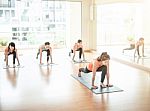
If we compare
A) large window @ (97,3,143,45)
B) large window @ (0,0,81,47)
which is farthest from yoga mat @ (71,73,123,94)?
large window @ (0,0,81,47)

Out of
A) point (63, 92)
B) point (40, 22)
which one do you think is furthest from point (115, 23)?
point (63, 92)

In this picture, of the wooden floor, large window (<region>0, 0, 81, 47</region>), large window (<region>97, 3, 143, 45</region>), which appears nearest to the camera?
the wooden floor

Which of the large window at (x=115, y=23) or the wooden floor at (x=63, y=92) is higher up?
the large window at (x=115, y=23)

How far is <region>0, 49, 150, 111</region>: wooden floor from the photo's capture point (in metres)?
4.27

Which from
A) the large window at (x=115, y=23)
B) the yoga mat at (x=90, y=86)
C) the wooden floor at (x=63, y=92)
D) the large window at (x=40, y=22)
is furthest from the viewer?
the large window at (x=40, y=22)

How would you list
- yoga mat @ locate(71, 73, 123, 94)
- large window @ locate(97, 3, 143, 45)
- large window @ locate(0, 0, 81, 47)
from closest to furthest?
yoga mat @ locate(71, 73, 123, 94) < large window @ locate(97, 3, 143, 45) < large window @ locate(0, 0, 81, 47)

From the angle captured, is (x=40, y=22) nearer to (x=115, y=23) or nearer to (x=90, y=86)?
(x=115, y=23)

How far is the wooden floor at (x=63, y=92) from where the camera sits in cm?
427

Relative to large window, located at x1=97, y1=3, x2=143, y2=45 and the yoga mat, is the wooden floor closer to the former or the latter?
the yoga mat

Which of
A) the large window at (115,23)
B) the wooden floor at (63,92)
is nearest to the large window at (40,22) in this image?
the large window at (115,23)

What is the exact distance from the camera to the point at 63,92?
5.07m

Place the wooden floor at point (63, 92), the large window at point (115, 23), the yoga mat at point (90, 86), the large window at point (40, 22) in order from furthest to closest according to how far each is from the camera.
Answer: the large window at point (40, 22)
the large window at point (115, 23)
the yoga mat at point (90, 86)
the wooden floor at point (63, 92)

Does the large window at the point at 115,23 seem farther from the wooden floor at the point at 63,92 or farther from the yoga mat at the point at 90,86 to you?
the yoga mat at the point at 90,86

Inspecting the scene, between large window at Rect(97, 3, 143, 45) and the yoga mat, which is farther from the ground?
large window at Rect(97, 3, 143, 45)
